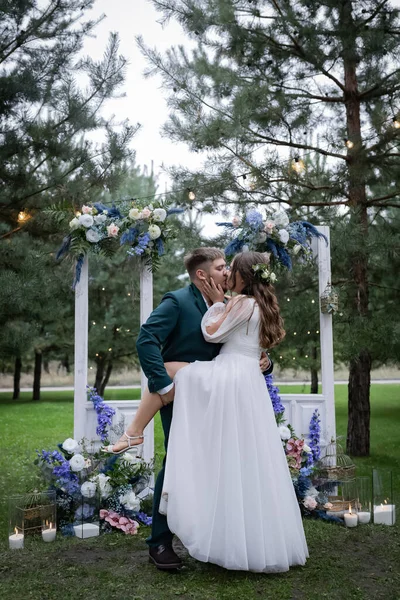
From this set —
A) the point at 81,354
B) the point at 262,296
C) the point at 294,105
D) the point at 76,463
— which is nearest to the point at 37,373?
the point at 294,105

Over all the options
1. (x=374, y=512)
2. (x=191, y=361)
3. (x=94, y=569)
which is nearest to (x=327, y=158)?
(x=374, y=512)

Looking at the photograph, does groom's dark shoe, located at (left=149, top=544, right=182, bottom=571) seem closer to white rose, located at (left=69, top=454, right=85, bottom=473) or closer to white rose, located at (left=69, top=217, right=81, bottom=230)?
white rose, located at (left=69, top=454, right=85, bottom=473)

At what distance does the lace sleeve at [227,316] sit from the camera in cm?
319

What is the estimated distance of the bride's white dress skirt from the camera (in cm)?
300

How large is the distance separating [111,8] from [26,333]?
3.45 m

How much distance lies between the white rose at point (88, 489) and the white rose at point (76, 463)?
4.5 inches

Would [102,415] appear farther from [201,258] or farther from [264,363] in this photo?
[201,258]

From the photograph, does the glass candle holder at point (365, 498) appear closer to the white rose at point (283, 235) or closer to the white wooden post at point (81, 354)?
the white rose at point (283, 235)

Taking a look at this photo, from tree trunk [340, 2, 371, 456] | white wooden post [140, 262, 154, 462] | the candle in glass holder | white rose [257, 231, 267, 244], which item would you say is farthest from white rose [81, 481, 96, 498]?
tree trunk [340, 2, 371, 456]

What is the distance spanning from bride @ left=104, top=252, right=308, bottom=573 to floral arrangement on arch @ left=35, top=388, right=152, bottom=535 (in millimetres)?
1325

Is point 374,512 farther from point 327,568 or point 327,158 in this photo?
point 327,158

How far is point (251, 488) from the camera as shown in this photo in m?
3.04

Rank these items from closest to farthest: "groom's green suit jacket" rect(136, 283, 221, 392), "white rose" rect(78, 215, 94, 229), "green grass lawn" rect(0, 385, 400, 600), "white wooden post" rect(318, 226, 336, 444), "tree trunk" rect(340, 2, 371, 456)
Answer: "green grass lawn" rect(0, 385, 400, 600) → "groom's green suit jacket" rect(136, 283, 221, 392) → "white rose" rect(78, 215, 94, 229) → "white wooden post" rect(318, 226, 336, 444) → "tree trunk" rect(340, 2, 371, 456)

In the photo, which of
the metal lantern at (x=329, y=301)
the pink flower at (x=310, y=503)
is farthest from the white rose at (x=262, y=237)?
the pink flower at (x=310, y=503)
